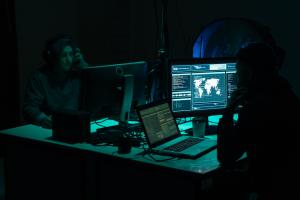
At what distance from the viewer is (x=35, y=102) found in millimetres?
3355

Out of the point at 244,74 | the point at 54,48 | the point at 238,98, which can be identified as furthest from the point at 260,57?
the point at 54,48

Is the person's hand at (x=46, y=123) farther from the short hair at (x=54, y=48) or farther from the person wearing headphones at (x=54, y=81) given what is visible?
the short hair at (x=54, y=48)

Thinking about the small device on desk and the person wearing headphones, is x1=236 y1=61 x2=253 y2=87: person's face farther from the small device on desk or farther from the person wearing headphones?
the person wearing headphones

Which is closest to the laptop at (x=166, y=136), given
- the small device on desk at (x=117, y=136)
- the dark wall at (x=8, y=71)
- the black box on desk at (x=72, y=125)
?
the small device on desk at (x=117, y=136)

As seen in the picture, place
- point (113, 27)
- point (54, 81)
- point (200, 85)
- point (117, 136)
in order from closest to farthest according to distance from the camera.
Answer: point (117, 136) < point (200, 85) < point (54, 81) < point (113, 27)

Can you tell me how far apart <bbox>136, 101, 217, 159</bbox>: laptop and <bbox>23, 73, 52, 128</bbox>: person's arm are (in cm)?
81

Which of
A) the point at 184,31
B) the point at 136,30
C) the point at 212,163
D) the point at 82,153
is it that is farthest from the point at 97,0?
the point at 212,163

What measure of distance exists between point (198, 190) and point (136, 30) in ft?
10.2

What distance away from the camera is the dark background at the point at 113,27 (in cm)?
410

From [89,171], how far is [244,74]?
1009 millimetres

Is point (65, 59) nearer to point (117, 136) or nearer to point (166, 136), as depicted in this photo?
point (117, 136)

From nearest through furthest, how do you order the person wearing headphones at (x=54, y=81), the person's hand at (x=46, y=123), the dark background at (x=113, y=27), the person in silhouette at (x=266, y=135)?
1. the person in silhouette at (x=266, y=135)
2. the person's hand at (x=46, y=123)
3. the person wearing headphones at (x=54, y=81)
4. the dark background at (x=113, y=27)

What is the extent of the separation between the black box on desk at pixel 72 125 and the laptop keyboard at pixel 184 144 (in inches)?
19.7

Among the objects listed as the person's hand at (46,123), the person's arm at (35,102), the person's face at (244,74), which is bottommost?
the person's hand at (46,123)
